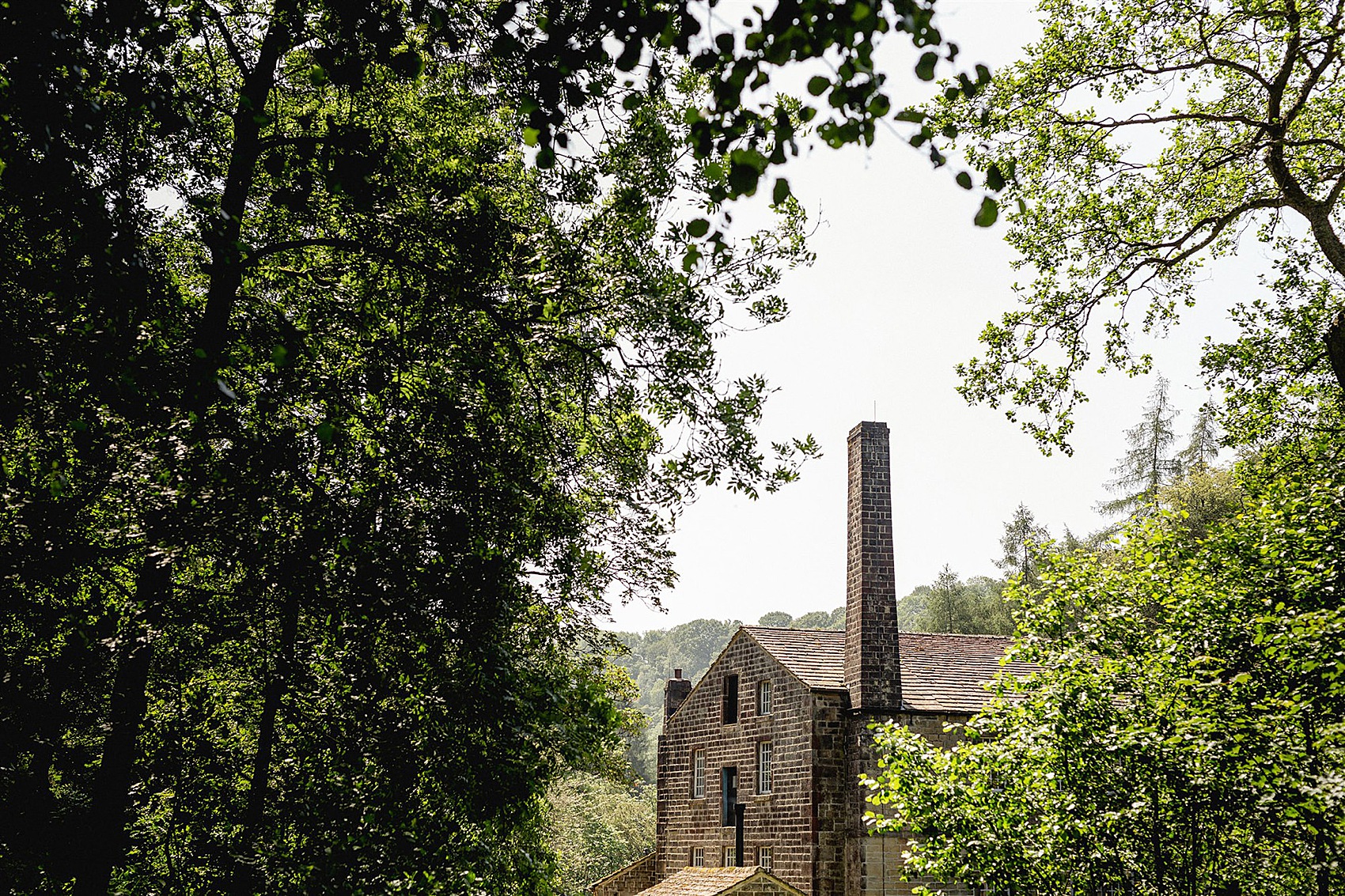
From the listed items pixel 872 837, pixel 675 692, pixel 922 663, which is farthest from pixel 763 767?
pixel 675 692

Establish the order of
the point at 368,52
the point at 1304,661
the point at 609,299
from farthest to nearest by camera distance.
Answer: the point at 1304,661 → the point at 609,299 → the point at 368,52

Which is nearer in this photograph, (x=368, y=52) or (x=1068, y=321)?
(x=368, y=52)

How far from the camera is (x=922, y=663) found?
23.7 m

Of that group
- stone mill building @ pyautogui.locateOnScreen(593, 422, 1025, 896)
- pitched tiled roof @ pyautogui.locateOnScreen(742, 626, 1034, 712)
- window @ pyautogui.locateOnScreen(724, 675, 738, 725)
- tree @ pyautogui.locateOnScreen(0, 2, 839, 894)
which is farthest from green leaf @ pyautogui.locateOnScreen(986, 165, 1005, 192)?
window @ pyautogui.locateOnScreen(724, 675, 738, 725)

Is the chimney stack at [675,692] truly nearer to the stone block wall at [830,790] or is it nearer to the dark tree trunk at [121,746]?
the stone block wall at [830,790]

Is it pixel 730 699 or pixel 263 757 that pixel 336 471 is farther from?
pixel 730 699

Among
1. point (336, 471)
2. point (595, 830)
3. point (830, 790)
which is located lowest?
point (595, 830)

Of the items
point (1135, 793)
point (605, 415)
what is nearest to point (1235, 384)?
point (1135, 793)

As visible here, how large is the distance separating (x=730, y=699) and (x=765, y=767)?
107 inches

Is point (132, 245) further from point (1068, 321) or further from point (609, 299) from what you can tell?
point (1068, 321)

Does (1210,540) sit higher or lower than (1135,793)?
higher

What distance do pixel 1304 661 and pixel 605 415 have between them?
6.98 metres

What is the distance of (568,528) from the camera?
8.10 m

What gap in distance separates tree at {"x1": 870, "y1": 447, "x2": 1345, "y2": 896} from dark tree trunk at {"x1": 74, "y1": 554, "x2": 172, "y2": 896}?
8.26 meters
